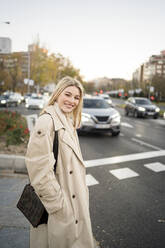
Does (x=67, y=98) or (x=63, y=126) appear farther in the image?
(x=67, y=98)

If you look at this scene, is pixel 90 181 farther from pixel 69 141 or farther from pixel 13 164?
pixel 69 141

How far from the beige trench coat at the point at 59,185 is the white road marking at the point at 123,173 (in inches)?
140

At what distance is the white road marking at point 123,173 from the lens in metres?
5.39

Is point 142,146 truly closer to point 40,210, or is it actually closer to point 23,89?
point 40,210

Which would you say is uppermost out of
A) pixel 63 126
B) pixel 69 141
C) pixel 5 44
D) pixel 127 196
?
pixel 5 44

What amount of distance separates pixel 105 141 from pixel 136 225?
6410 mm

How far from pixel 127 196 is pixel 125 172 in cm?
138

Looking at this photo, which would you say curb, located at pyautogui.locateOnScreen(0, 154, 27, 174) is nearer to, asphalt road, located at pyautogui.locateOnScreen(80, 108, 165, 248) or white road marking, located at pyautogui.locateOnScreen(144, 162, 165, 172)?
asphalt road, located at pyautogui.locateOnScreen(80, 108, 165, 248)

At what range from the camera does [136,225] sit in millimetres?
3324

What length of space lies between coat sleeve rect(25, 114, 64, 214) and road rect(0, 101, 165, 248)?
1512mm

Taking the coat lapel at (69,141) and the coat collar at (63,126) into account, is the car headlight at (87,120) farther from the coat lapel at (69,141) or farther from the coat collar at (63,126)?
the coat lapel at (69,141)

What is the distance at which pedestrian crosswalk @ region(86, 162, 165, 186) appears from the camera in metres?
5.03

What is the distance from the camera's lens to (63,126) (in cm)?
183

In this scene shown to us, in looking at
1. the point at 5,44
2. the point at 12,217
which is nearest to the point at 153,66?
the point at 5,44
